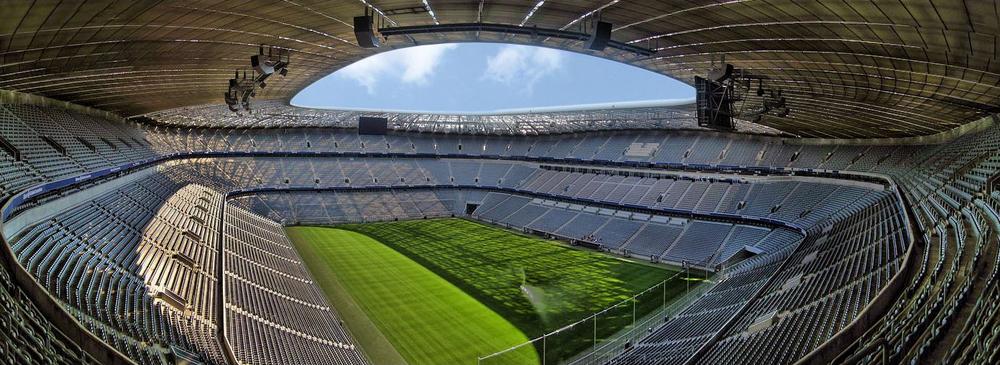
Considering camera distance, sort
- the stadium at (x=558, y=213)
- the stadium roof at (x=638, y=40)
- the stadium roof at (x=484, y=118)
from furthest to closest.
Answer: the stadium roof at (x=484, y=118)
the stadium roof at (x=638, y=40)
the stadium at (x=558, y=213)

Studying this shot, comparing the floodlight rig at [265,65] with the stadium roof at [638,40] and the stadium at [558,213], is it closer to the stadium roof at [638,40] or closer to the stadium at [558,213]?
the stadium at [558,213]

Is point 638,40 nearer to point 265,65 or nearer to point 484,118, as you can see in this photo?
point 265,65

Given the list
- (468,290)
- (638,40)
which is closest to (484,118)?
(468,290)

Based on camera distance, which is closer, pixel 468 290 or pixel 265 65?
pixel 265 65

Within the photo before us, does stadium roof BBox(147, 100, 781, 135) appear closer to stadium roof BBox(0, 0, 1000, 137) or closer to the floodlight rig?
stadium roof BBox(0, 0, 1000, 137)

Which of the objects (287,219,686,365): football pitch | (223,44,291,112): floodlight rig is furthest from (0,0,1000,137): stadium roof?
(287,219,686,365): football pitch

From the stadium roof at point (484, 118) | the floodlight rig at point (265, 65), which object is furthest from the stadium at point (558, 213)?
the stadium roof at point (484, 118)
